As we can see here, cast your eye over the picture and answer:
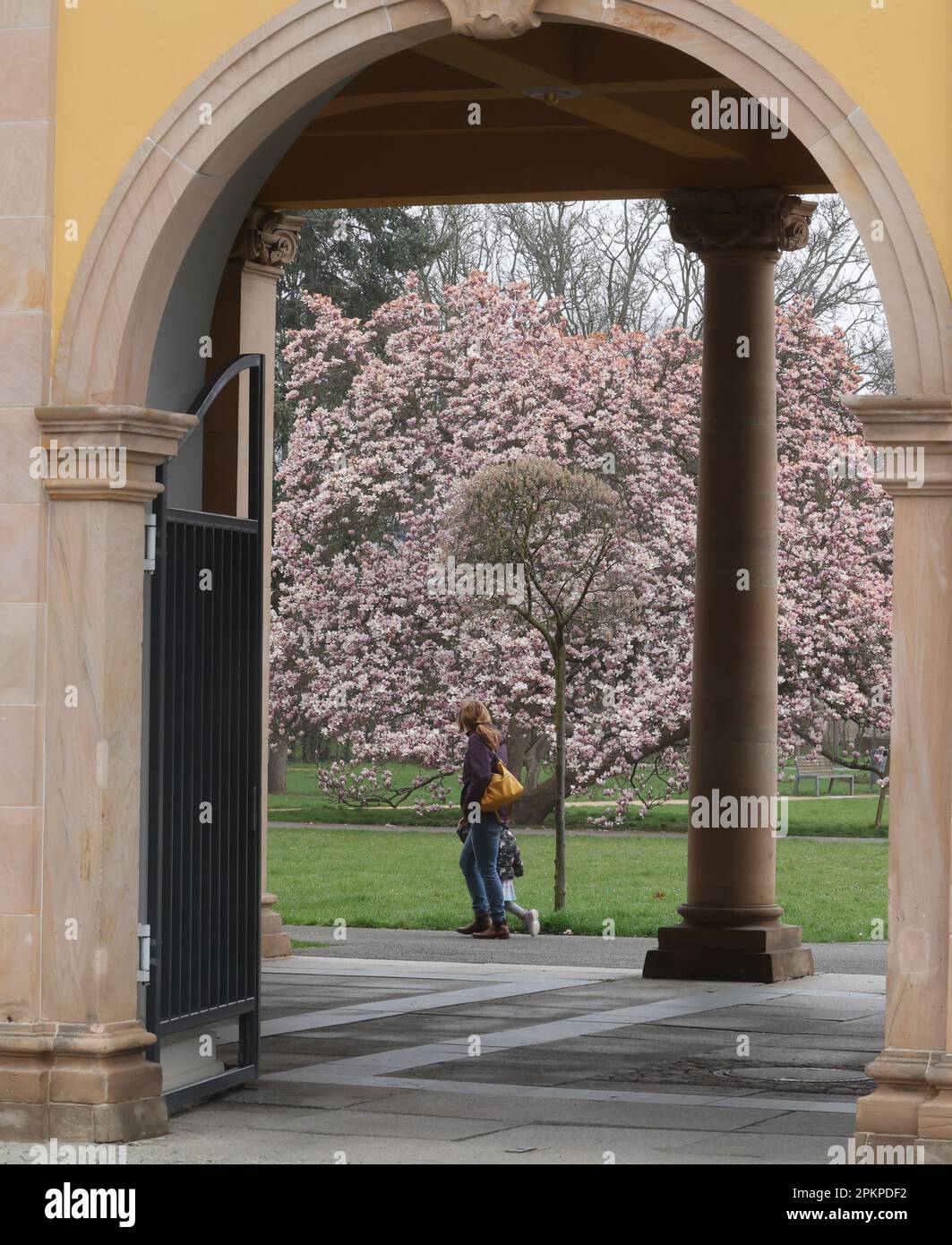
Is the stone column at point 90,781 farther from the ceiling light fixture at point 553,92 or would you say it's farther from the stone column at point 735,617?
the stone column at point 735,617

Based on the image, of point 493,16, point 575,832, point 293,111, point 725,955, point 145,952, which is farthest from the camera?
point 575,832

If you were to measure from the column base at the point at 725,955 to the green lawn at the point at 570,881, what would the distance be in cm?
337

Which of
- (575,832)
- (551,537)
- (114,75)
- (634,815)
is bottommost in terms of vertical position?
(575,832)

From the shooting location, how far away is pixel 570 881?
22297 mm

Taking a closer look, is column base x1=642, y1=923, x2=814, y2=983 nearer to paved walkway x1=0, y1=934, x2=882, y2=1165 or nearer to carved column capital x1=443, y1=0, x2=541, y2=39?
paved walkway x1=0, y1=934, x2=882, y2=1165

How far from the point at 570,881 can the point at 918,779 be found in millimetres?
15104

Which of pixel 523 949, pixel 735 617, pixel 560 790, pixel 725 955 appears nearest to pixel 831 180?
pixel 735 617

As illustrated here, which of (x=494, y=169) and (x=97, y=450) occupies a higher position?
(x=494, y=169)

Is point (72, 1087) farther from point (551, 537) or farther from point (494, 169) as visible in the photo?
point (551, 537)

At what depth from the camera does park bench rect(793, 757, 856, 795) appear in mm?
36719

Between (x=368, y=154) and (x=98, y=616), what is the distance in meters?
6.65

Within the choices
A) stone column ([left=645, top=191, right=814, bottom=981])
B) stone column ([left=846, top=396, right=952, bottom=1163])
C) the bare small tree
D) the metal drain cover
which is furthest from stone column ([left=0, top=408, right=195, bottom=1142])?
the bare small tree

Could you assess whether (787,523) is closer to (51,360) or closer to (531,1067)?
(531,1067)
